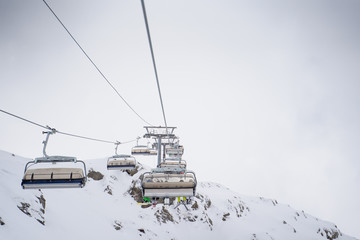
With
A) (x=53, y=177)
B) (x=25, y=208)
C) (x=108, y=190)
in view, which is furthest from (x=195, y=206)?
(x=53, y=177)

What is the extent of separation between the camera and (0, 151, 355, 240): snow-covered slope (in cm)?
1296

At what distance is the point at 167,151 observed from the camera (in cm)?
1638

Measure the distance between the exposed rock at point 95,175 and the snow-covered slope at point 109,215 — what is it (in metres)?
0.62

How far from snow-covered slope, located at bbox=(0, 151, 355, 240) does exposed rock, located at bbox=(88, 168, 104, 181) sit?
24.6 inches

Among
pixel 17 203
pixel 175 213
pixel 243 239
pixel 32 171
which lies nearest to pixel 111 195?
pixel 175 213

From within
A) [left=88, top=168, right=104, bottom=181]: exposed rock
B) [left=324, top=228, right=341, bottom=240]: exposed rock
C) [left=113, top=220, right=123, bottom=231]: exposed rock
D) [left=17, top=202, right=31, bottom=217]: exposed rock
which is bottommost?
[left=324, top=228, right=341, bottom=240]: exposed rock

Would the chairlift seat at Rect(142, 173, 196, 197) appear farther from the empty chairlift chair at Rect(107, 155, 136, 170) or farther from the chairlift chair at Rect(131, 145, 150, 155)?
the chairlift chair at Rect(131, 145, 150, 155)

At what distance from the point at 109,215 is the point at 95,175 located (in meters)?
10.9

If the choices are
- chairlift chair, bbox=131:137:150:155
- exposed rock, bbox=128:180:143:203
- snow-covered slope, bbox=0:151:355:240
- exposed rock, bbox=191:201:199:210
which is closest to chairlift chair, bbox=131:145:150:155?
chairlift chair, bbox=131:137:150:155

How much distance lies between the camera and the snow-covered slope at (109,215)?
13.0 meters

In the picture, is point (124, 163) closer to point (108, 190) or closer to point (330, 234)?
point (108, 190)

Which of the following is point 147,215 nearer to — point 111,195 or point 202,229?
point 111,195

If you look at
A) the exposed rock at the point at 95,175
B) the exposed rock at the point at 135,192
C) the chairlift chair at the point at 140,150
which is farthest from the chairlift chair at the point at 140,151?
the exposed rock at the point at 95,175

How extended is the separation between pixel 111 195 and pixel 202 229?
1672 centimetres
